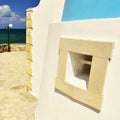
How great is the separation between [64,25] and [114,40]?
140 centimetres

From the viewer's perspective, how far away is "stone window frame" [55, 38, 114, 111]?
371 centimetres

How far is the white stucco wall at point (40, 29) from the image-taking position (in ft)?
21.4

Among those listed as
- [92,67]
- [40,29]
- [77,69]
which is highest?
[40,29]

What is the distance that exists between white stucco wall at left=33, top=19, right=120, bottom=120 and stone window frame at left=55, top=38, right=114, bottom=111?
9cm

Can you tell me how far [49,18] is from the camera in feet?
22.2

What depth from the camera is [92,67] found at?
12.8 ft

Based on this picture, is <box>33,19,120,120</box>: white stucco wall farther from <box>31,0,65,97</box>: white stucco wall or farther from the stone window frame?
<box>31,0,65,97</box>: white stucco wall

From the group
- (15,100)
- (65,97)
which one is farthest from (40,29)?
(65,97)

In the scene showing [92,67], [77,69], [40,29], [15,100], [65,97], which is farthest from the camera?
[15,100]

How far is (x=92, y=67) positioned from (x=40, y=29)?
12.4ft

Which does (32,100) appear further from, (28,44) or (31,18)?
(31,18)

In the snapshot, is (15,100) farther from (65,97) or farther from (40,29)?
(65,97)

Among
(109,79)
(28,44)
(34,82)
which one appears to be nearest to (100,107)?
(109,79)

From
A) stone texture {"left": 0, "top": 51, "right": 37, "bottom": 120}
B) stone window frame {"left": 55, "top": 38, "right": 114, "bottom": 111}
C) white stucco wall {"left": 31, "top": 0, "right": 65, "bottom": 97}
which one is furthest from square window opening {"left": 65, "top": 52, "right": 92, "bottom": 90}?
stone texture {"left": 0, "top": 51, "right": 37, "bottom": 120}
